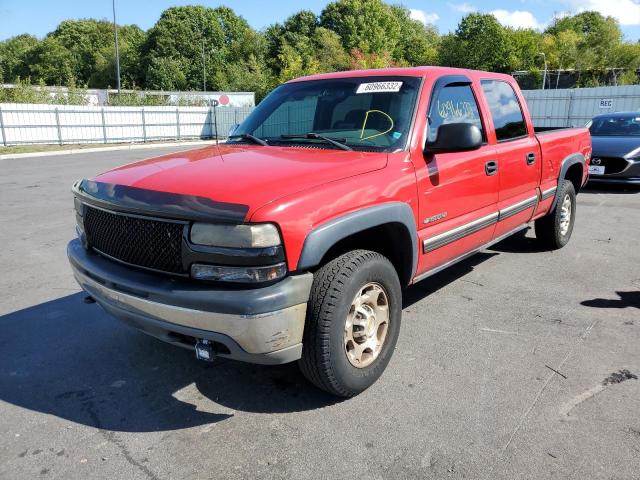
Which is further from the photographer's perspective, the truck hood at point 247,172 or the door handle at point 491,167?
the door handle at point 491,167

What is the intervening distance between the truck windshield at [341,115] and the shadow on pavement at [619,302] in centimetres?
232

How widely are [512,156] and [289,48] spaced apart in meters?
70.0

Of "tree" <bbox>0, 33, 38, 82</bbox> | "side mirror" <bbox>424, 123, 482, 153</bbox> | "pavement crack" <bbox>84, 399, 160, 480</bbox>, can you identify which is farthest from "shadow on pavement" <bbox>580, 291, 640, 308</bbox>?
"tree" <bbox>0, 33, 38, 82</bbox>

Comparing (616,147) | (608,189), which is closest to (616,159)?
(616,147)

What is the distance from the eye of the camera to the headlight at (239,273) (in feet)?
8.03

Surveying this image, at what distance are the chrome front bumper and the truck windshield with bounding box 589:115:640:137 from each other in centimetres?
1039

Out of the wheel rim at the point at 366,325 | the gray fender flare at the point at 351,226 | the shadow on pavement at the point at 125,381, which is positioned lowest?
the shadow on pavement at the point at 125,381

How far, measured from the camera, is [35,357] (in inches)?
140

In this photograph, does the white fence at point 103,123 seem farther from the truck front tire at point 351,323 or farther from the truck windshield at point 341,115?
the truck front tire at point 351,323

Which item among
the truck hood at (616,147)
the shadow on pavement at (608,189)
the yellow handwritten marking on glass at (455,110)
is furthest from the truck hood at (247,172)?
the shadow on pavement at (608,189)

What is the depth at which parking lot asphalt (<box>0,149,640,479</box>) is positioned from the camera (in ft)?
8.12

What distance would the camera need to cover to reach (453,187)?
12.0 feet

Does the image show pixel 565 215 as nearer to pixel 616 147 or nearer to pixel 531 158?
pixel 531 158

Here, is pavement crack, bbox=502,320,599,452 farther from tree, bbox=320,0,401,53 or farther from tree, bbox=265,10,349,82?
tree, bbox=320,0,401,53
